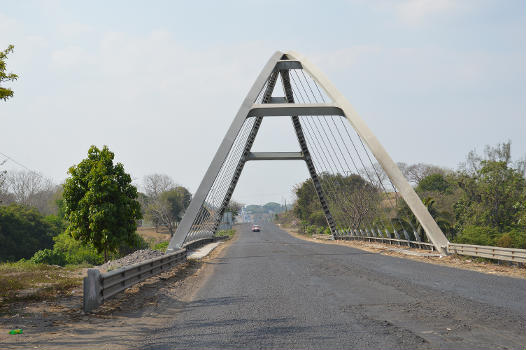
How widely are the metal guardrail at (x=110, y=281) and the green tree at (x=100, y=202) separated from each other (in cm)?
1044

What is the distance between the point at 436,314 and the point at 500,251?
1078 centimetres

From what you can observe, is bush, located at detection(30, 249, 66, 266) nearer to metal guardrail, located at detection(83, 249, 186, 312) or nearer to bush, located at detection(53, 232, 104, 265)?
bush, located at detection(53, 232, 104, 265)

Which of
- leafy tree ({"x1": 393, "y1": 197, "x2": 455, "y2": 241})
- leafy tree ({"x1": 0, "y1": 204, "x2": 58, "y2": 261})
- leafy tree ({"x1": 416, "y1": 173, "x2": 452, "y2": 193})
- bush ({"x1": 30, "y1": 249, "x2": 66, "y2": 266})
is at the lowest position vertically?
bush ({"x1": 30, "y1": 249, "x2": 66, "y2": 266})

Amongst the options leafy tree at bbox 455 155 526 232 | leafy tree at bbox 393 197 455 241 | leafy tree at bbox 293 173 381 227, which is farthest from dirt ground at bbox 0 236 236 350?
leafy tree at bbox 455 155 526 232

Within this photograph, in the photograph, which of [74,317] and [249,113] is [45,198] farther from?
[74,317]

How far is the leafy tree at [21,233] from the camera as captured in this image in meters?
45.9

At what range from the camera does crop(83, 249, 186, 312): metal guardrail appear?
9109 millimetres

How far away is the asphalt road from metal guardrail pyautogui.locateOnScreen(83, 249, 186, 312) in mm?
1734

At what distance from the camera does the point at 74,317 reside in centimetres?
865

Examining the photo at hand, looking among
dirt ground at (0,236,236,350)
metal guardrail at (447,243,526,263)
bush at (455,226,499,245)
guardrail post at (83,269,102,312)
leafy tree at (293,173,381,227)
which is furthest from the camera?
leafy tree at (293,173,381,227)

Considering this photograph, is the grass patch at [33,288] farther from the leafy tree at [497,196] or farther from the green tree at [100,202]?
the leafy tree at [497,196]

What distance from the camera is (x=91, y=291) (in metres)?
9.15

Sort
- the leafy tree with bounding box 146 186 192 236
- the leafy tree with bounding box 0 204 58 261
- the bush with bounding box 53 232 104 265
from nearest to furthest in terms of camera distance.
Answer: the bush with bounding box 53 232 104 265, the leafy tree with bounding box 0 204 58 261, the leafy tree with bounding box 146 186 192 236

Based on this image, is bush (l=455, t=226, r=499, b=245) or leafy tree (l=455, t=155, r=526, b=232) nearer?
bush (l=455, t=226, r=499, b=245)
